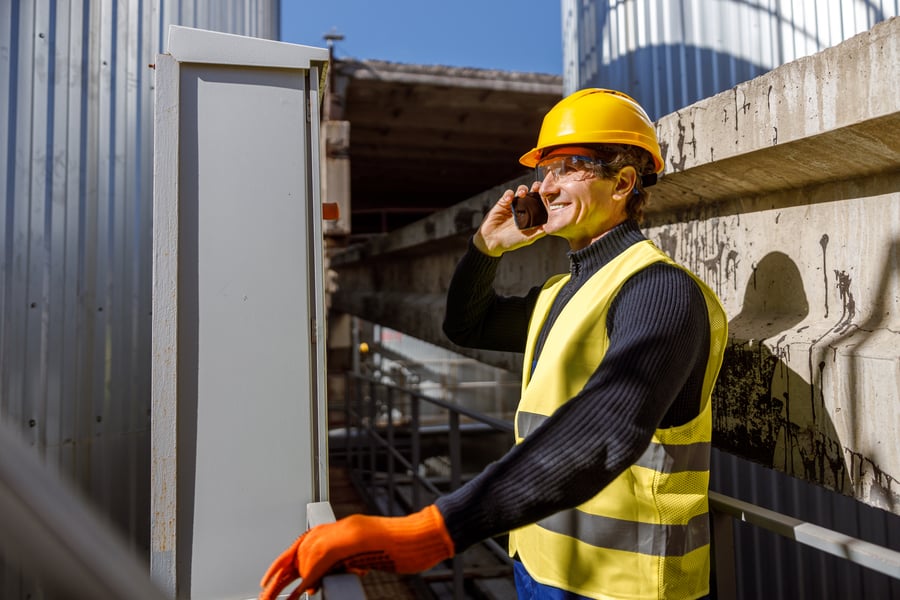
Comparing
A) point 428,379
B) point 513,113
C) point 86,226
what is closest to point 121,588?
point 86,226

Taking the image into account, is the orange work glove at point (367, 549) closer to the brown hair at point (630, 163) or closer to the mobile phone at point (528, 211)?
the brown hair at point (630, 163)

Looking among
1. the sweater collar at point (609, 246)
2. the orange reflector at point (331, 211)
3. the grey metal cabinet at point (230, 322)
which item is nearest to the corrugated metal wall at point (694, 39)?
the sweater collar at point (609, 246)

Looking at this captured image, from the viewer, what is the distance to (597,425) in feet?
4.33

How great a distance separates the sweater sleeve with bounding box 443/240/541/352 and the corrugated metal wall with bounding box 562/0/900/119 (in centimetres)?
190

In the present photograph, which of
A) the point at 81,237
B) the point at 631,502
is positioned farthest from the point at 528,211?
the point at 81,237

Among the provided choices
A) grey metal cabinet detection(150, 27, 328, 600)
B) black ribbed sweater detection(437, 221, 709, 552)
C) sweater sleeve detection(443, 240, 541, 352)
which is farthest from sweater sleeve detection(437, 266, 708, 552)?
sweater sleeve detection(443, 240, 541, 352)

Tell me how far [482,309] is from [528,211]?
1.51ft

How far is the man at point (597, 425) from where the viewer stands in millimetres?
1271

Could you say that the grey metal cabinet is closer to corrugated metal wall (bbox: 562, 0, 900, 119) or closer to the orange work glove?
the orange work glove

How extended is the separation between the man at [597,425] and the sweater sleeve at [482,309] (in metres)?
0.19

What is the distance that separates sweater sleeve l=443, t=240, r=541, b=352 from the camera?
8.52 ft

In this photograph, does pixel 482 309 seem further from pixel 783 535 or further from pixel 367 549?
pixel 367 549

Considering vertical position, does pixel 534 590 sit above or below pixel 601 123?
below

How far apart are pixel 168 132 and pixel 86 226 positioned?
46.9 inches
